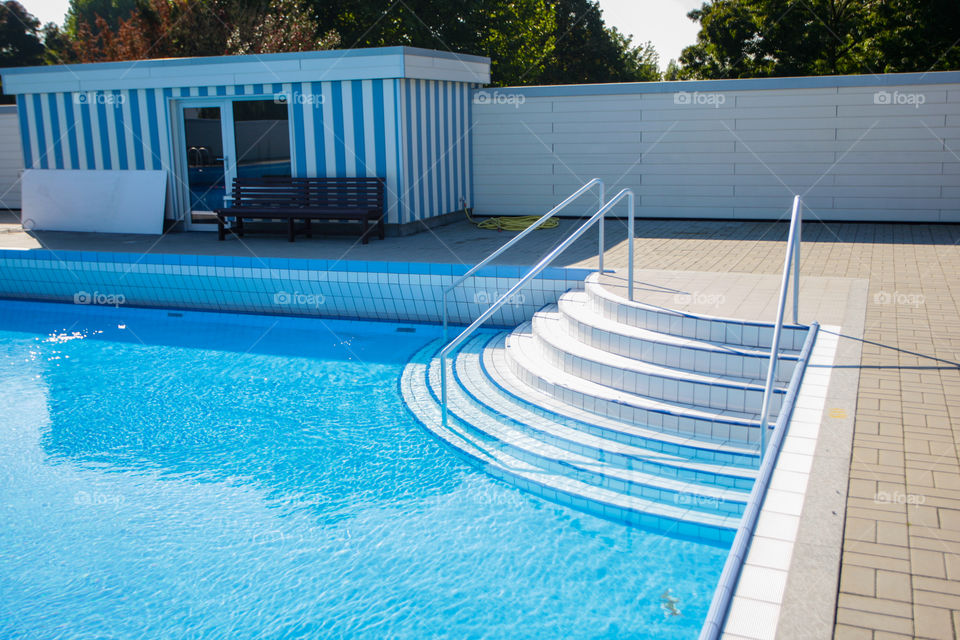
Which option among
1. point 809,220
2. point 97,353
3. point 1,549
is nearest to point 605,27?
point 809,220

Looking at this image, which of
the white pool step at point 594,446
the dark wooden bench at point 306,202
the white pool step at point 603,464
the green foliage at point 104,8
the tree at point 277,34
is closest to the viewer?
the white pool step at point 603,464

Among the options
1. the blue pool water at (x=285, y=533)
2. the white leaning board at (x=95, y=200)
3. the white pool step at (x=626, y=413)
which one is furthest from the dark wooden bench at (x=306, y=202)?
the white pool step at (x=626, y=413)

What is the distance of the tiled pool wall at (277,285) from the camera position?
7.95 metres

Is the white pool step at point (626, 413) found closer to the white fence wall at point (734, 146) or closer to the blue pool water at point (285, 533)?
the blue pool water at point (285, 533)

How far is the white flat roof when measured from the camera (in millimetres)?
9859

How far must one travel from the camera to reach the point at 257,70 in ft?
34.0

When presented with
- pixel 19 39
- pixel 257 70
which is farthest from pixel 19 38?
pixel 257 70

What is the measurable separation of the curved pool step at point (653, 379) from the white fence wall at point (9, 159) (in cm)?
1249

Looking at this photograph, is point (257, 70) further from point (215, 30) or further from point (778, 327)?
point (215, 30)

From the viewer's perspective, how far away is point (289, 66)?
33.6 ft

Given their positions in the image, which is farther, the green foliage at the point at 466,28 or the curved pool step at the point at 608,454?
the green foliage at the point at 466,28

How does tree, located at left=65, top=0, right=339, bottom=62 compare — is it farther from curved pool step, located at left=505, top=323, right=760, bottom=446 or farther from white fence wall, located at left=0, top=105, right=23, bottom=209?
curved pool step, located at left=505, top=323, right=760, bottom=446

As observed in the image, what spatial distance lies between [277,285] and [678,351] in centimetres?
493

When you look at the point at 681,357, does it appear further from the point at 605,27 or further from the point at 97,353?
the point at 605,27
